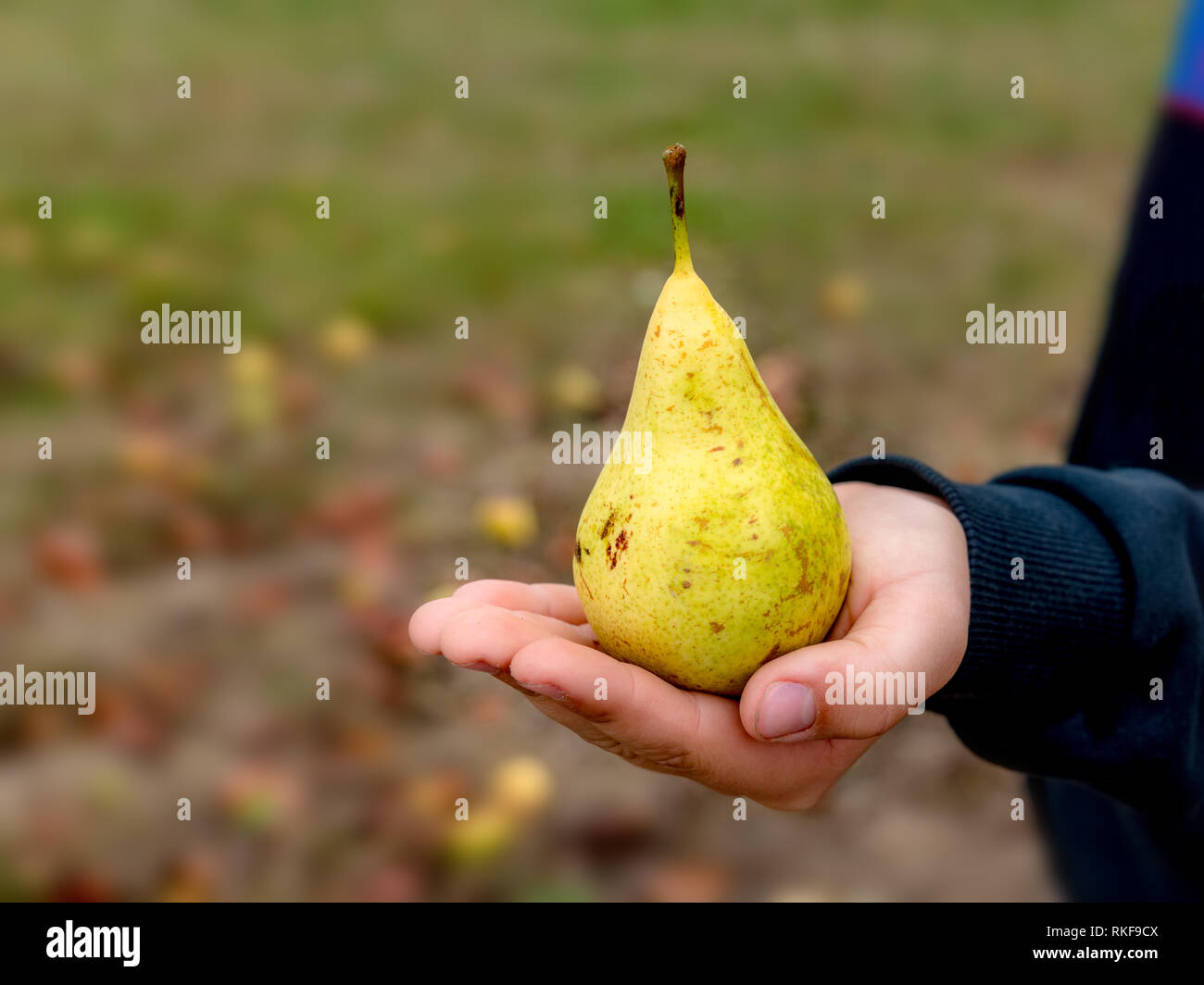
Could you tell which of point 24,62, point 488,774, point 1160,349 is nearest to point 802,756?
point 1160,349

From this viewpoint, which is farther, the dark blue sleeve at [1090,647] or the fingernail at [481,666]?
the dark blue sleeve at [1090,647]

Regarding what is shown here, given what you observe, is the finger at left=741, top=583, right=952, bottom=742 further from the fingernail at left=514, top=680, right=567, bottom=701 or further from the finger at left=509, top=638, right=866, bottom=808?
the fingernail at left=514, top=680, right=567, bottom=701

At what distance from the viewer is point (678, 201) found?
5.35ft

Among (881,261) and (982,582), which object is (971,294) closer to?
(881,261)

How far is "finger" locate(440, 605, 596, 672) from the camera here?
1.59 m

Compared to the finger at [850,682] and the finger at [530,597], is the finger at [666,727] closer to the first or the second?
the finger at [850,682]

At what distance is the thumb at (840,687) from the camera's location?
1537 millimetres

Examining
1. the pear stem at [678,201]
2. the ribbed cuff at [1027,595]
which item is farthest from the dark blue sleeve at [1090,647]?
the pear stem at [678,201]

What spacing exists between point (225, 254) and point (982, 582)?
11.0 ft

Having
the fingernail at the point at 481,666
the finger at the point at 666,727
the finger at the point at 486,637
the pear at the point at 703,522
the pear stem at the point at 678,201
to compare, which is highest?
the pear stem at the point at 678,201

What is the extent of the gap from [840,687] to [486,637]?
1.65 feet

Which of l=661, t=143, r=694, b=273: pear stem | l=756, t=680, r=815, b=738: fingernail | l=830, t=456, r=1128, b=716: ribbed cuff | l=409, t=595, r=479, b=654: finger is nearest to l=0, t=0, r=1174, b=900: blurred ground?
l=830, t=456, r=1128, b=716: ribbed cuff

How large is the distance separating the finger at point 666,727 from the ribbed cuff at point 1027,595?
0.93ft

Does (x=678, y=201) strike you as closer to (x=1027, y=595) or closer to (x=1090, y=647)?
(x=1027, y=595)
